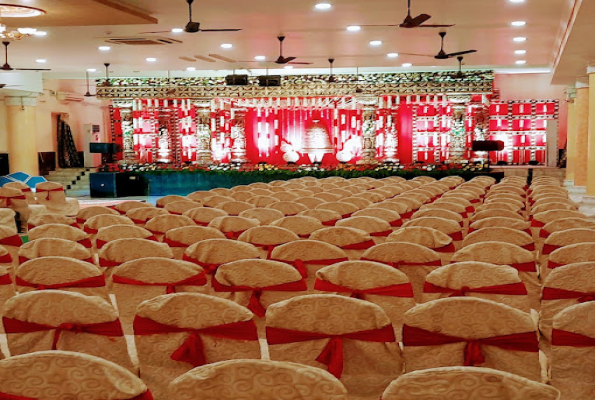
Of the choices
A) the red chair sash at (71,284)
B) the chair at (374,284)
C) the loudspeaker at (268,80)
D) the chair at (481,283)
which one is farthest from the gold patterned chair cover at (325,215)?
the loudspeaker at (268,80)

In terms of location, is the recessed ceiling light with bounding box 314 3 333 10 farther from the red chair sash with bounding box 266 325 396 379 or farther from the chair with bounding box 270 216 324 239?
the red chair sash with bounding box 266 325 396 379

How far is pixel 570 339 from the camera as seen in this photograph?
294 centimetres

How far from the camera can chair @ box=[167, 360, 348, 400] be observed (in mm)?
2000

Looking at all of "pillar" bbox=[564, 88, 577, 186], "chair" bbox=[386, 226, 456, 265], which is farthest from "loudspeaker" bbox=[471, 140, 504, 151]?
"chair" bbox=[386, 226, 456, 265]

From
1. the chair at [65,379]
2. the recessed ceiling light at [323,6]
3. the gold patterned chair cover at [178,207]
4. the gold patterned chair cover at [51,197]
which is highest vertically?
the recessed ceiling light at [323,6]

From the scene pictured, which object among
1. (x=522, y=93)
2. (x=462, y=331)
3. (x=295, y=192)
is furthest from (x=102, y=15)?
(x=522, y=93)

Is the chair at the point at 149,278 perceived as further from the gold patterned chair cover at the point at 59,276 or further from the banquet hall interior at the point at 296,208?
the gold patterned chair cover at the point at 59,276

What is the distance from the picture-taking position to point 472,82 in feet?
68.5

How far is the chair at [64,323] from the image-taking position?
3.13 m

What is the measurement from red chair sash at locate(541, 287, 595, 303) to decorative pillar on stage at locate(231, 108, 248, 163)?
1939 cm

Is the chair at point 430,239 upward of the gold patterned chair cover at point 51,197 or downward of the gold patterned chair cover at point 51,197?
upward

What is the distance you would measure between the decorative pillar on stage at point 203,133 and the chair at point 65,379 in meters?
20.3

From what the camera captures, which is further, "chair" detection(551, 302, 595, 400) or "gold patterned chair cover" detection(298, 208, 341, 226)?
A: "gold patterned chair cover" detection(298, 208, 341, 226)

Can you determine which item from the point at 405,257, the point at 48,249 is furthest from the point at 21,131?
the point at 405,257
